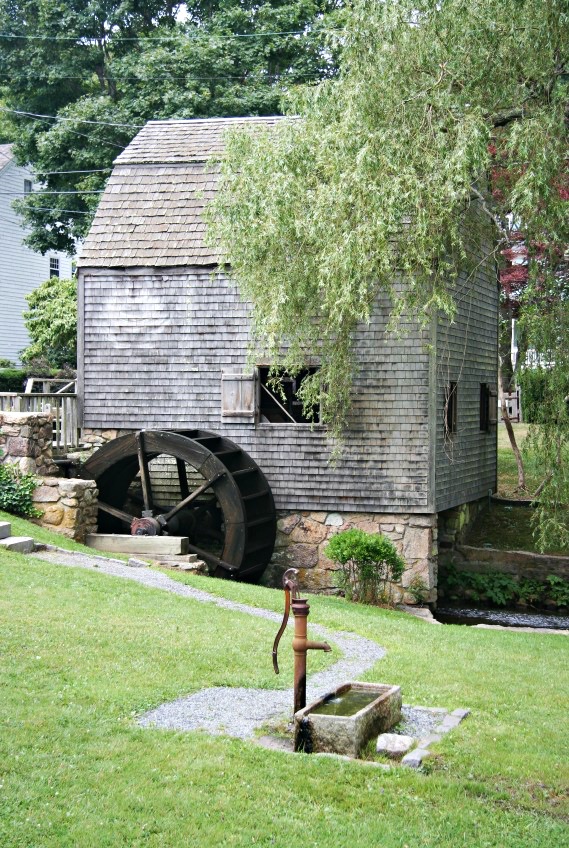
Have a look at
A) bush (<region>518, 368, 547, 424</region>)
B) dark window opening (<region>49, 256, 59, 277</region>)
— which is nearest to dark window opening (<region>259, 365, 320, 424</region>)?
bush (<region>518, 368, 547, 424</region>)

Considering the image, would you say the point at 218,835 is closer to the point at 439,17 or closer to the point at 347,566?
the point at 439,17

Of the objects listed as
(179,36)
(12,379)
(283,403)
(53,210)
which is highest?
(179,36)

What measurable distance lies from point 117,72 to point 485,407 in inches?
532

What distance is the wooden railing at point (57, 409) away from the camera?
15.4 metres

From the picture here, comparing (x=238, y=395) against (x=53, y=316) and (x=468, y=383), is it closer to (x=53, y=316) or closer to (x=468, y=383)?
(x=468, y=383)

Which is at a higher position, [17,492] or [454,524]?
[17,492]

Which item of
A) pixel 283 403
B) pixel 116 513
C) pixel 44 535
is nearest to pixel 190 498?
pixel 116 513

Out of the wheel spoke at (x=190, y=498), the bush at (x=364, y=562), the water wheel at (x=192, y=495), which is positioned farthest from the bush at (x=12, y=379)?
the bush at (x=364, y=562)

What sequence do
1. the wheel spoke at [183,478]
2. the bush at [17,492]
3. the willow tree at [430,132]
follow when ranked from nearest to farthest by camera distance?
the willow tree at [430,132]
the bush at [17,492]
the wheel spoke at [183,478]

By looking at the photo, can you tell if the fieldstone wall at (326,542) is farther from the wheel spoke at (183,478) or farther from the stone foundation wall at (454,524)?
the stone foundation wall at (454,524)

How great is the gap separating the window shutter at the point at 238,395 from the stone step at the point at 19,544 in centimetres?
430

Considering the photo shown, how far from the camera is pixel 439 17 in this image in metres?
9.25

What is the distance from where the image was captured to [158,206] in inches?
639

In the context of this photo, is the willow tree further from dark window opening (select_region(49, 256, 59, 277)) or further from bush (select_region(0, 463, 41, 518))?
dark window opening (select_region(49, 256, 59, 277))
